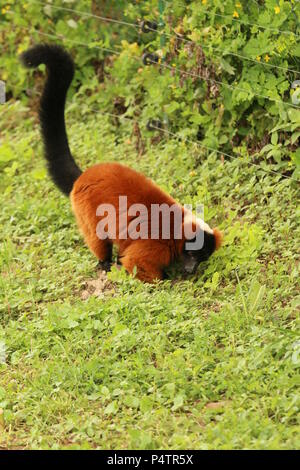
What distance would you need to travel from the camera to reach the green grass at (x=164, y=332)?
3.88 m

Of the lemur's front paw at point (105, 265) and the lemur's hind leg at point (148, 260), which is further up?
the lemur's hind leg at point (148, 260)

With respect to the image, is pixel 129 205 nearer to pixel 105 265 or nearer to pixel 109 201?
pixel 109 201

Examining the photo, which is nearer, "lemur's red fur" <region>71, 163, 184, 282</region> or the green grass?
the green grass

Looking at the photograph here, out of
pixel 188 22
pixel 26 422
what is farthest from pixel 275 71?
pixel 26 422

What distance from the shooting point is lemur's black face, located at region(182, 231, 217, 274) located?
17.1ft

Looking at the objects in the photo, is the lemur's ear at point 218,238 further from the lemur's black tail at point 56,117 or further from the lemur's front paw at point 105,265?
the lemur's black tail at point 56,117

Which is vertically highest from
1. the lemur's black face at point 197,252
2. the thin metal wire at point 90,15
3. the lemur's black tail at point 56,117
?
the thin metal wire at point 90,15

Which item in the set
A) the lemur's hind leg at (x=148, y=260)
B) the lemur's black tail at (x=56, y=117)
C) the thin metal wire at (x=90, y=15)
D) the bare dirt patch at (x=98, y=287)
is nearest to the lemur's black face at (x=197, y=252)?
the lemur's hind leg at (x=148, y=260)

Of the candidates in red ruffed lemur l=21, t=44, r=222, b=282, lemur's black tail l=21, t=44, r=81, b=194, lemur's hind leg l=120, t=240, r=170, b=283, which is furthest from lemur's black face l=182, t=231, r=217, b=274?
lemur's black tail l=21, t=44, r=81, b=194

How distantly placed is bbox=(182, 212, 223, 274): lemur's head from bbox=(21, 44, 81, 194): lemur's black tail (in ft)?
3.59

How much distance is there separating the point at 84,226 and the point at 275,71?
5.72 feet

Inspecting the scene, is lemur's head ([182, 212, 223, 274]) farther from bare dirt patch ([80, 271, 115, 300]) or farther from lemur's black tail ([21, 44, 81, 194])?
lemur's black tail ([21, 44, 81, 194])

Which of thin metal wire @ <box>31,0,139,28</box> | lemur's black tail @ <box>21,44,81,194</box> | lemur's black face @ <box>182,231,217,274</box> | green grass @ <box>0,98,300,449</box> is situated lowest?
green grass @ <box>0,98,300,449</box>

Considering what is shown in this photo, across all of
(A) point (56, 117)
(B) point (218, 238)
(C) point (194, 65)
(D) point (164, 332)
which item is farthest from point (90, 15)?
(D) point (164, 332)
